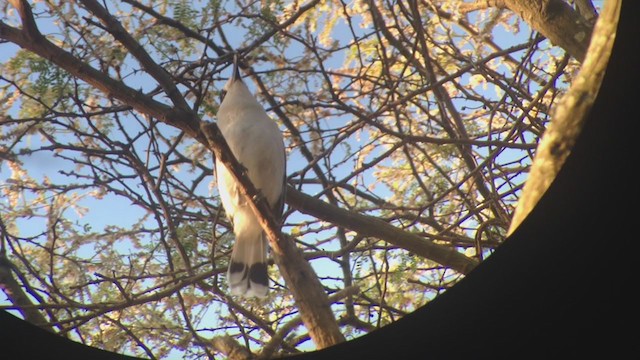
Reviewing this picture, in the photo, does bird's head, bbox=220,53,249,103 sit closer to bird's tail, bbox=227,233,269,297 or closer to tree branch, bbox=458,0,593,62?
bird's tail, bbox=227,233,269,297

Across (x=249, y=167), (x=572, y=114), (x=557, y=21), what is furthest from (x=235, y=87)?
(x=572, y=114)

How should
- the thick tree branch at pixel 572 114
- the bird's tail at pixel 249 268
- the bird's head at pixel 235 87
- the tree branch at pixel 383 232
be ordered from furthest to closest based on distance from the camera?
the bird's head at pixel 235 87
the bird's tail at pixel 249 268
the tree branch at pixel 383 232
the thick tree branch at pixel 572 114

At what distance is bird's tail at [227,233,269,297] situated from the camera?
1620 mm

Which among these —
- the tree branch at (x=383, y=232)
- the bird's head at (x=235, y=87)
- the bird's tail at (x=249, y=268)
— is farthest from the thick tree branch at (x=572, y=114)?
the bird's head at (x=235, y=87)

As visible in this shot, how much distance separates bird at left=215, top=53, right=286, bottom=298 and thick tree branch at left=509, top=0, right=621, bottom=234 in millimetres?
1048

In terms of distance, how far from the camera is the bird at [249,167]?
1.70 m

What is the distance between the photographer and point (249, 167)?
1791 mm

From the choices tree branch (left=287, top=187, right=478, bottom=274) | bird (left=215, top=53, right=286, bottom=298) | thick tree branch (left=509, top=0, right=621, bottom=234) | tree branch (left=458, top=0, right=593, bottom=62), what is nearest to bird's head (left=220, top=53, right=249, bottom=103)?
bird (left=215, top=53, right=286, bottom=298)

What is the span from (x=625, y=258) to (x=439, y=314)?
216 millimetres

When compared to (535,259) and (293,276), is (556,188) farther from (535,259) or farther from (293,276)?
(293,276)

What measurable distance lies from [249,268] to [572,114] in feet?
3.79

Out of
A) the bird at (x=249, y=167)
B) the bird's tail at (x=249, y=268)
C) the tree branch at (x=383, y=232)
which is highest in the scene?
the bird at (x=249, y=167)

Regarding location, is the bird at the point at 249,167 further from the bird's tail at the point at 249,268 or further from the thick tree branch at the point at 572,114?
the thick tree branch at the point at 572,114

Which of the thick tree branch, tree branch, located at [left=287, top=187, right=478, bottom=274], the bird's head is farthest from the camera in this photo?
the bird's head
